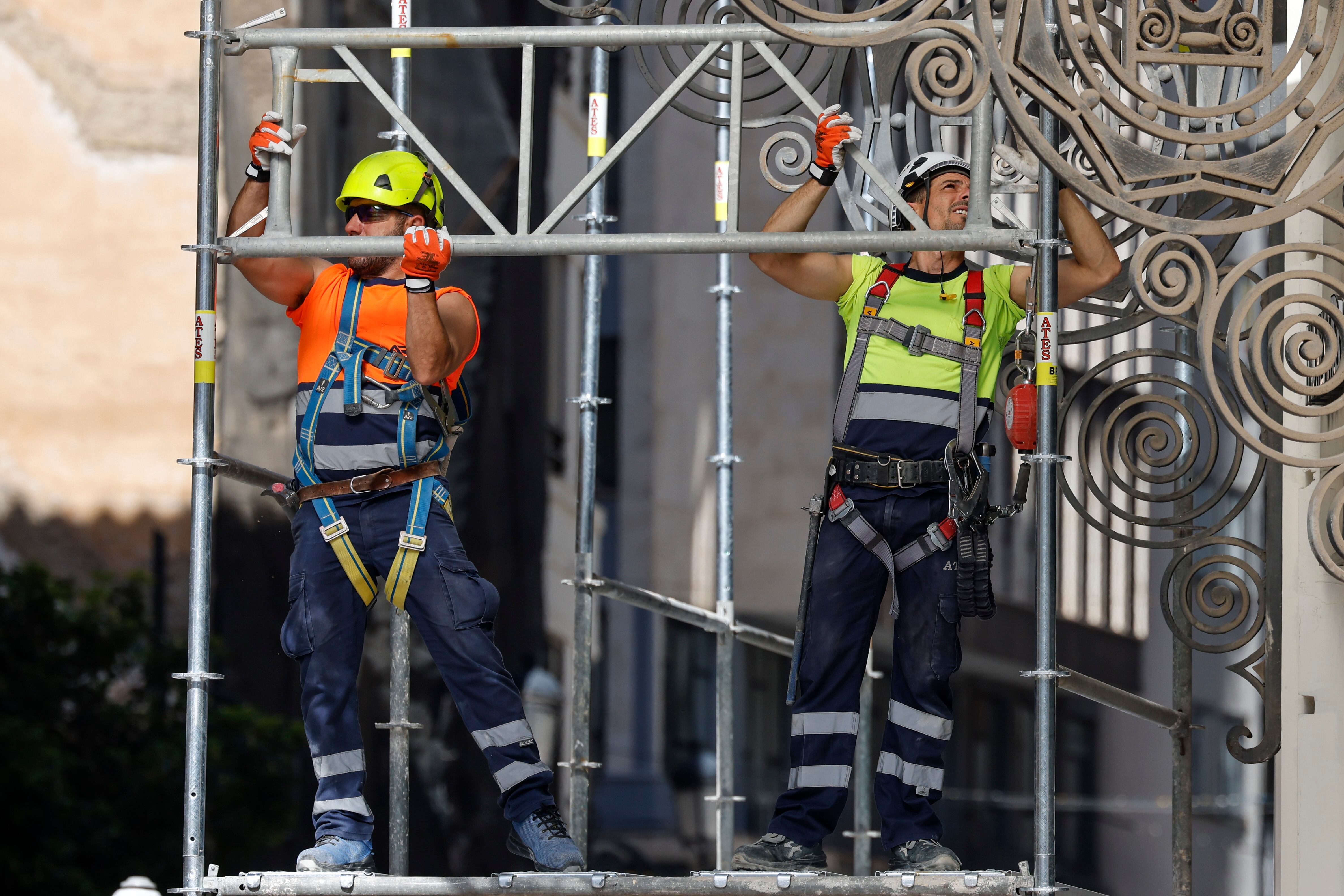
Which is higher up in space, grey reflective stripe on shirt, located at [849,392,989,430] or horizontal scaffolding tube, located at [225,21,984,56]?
horizontal scaffolding tube, located at [225,21,984,56]

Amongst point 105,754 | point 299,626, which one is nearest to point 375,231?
point 299,626

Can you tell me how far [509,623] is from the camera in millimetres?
16859

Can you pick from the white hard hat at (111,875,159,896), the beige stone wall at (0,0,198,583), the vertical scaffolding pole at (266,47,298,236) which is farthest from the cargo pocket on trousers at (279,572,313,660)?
the beige stone wall at (0,0,198,583)

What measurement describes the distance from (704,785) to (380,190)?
13.0 m

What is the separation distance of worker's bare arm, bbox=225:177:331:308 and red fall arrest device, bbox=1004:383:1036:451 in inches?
94.4

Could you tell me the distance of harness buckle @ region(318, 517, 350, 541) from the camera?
625 cm

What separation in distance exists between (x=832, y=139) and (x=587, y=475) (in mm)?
2629

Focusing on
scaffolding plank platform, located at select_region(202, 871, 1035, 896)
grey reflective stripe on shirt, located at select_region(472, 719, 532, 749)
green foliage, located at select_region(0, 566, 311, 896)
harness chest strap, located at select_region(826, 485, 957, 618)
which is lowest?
green foliage, located at select_region(0, 566, 311, 896)

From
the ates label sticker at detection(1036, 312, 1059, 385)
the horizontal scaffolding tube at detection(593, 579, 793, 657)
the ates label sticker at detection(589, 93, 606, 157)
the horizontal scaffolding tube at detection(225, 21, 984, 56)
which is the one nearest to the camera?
the ates label sticker at detection(1036, 312, 1059, 385)

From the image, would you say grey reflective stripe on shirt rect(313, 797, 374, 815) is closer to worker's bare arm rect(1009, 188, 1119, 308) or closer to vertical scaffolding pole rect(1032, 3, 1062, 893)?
vertical scaffolding pole rect(1032, 3, 1062, 893)

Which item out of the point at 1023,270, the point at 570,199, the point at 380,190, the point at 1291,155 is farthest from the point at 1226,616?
the point at 380,190

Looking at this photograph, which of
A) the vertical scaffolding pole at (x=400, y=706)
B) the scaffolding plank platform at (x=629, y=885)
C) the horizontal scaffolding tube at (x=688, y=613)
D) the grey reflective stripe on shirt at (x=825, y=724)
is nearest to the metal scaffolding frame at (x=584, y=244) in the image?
the scaffolding plank platform at (x=629, y=885)

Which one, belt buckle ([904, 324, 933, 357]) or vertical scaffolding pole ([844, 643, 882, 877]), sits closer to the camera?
belt buckle ([904, 324, 933, 357])

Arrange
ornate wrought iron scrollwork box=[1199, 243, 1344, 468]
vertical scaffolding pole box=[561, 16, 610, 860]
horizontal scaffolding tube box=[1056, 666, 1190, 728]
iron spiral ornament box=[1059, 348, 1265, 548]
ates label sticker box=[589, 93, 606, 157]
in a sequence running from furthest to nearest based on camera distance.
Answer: vertical scaffolding pole box=[561, 16, 610, 860] → ates label sticker box=[589, 93, 606, 157] → iron spiral ornament box=[1059, 348, 1265, 548] → horizontal scaffolding tube box=[1056, 666, 1190, 728] → ornate wrought iron scrollwork box=[1199, 243, 1344, 468]
